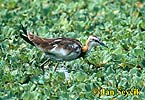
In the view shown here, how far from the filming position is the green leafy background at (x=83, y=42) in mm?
7336

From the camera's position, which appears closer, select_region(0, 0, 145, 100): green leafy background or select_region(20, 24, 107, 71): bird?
select_region(0, 0, 145, 100): green leafy background

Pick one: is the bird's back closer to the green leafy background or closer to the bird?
the bird

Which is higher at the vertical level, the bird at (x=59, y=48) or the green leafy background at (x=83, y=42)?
the bird at (x=59, y=48)

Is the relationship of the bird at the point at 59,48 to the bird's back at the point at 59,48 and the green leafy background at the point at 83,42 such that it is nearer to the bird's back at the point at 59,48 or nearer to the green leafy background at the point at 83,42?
the bird's back at the point at 59,48

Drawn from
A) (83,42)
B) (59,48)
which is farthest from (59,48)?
(83,42)

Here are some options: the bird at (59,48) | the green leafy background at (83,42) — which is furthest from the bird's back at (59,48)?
the green leafy background at (83,42)

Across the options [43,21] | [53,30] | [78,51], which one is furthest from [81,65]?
[43,21]

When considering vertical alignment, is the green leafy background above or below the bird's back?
below

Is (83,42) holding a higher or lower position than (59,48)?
lower

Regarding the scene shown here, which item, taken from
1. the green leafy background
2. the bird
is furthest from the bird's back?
the green leafy background

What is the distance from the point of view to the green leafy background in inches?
289

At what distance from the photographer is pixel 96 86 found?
7406 mm

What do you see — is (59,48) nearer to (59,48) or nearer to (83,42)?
(59,48)

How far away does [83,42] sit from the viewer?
9141mm
